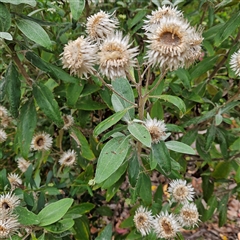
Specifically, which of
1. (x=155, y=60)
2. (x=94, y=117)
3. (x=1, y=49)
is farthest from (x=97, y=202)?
(x=155, y=60)

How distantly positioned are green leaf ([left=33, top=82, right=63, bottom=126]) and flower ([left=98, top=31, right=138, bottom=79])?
1.68ft

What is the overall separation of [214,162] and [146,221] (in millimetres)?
883

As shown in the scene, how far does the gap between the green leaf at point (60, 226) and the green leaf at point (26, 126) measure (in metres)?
0.35

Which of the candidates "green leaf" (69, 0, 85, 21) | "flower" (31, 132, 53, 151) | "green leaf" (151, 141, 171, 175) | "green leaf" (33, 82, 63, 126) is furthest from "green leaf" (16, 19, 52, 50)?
"flower" (31, 132, 53, 151)

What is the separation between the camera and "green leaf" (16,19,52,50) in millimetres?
1213

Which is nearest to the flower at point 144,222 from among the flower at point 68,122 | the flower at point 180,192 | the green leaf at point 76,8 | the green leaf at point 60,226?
the flower at point 180,192

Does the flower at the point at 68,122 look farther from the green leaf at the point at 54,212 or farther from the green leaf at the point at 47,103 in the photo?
the green leaf at the point at 54,212

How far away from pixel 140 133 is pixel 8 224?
531 mm

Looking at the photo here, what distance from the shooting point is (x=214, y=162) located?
2182 millimetres

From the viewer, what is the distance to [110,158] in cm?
109

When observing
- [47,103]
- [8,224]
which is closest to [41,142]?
[47,103]

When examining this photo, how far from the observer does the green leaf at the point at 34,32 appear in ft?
3.98

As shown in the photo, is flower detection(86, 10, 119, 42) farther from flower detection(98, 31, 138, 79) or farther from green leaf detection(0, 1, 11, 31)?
green leaf detection(0, 1, 11, 31)

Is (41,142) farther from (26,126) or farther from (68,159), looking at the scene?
(26,126)
